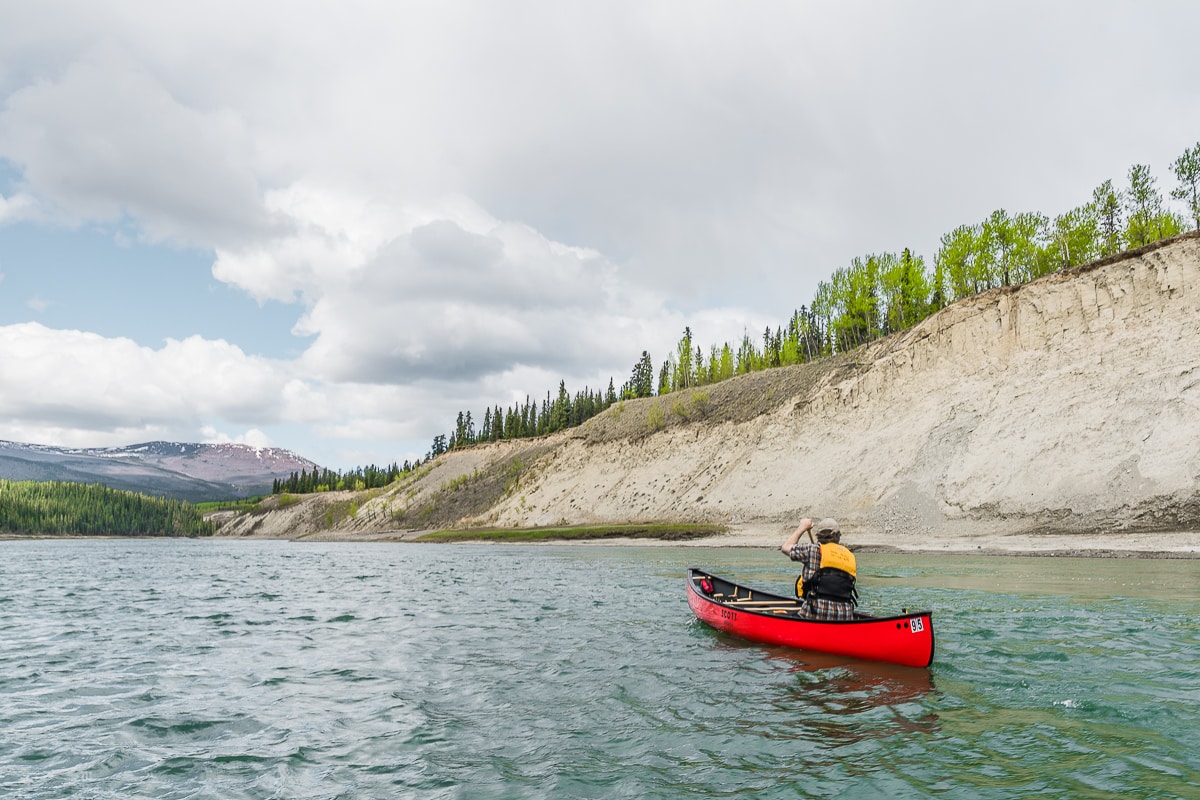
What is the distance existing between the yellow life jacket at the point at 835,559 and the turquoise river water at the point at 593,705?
6.96 feet

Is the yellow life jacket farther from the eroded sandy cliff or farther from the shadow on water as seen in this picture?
the eroded sandy cliff

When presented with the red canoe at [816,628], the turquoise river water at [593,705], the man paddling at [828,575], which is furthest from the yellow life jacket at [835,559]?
the turquoise river water at [593,705]

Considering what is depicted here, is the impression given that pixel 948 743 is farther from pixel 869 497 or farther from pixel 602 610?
pixel 869 497

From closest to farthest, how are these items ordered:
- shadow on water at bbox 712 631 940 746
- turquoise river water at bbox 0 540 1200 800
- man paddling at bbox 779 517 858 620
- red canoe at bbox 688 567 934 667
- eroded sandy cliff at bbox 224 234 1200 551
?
turquoise river water at bbox 0 540 1200 800 < shadow on water at bbox 712 631 940 746 < red canoe at bbox 688 567 934 667 < man paddling at bbox 779 517 858 620 < eroded sandy cliff at bbox 224 234 1200 551

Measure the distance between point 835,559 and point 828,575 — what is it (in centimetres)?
42

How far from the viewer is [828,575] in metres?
16.3

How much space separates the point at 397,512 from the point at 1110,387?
124 metres

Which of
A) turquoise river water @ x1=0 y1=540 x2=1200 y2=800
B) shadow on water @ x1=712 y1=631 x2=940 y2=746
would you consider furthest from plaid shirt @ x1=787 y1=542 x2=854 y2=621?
turquoise river water @ x1=0 y1=540 x2=1200 y2=800

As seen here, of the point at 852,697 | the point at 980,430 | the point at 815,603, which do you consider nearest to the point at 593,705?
the point at 852,697

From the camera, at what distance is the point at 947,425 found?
63844 millimetres

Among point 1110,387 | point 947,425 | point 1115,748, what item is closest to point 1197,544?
point 1110,387

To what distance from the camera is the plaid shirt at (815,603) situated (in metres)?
16.2

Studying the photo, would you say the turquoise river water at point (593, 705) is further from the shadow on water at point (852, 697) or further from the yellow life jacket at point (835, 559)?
the yellow life jacket at point (835, 559)

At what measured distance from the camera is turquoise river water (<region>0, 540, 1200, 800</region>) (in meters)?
9.09
